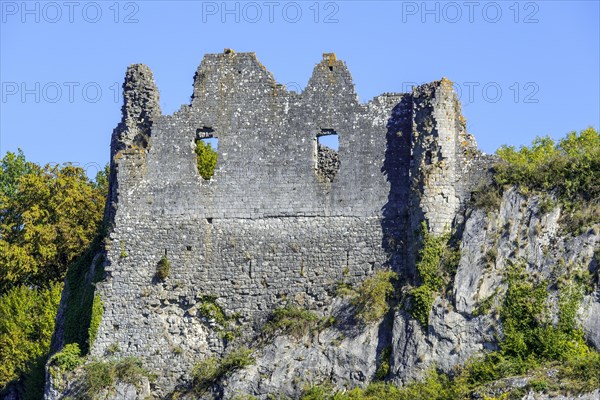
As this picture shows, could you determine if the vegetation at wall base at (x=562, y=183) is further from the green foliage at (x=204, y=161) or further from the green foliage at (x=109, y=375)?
the green foliage at (x=109, y=375)

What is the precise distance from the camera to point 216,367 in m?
39.2

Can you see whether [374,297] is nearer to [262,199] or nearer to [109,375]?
[262,199]

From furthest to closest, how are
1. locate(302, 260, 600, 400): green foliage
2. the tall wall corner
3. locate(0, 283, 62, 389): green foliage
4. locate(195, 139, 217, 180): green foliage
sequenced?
A: locate(0, 283, 62, 389): green foliage → locate(195, 139, 217, 180): green foliage → the tall wall corner → locate(302, 260, 600, 400): green foliage

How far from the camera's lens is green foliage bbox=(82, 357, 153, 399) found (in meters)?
39.3

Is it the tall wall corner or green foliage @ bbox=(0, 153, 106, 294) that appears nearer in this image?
the tall wall corner

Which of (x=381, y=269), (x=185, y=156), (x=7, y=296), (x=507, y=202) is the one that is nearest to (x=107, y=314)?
(x=185, y=156)

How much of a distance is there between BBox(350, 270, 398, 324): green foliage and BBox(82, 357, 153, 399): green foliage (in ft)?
18.9

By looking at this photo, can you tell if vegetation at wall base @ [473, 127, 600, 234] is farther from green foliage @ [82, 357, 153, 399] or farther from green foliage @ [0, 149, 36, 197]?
green foliage @ [0, 149, 36, 197]

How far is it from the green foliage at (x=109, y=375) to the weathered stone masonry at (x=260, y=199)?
0.41 metres

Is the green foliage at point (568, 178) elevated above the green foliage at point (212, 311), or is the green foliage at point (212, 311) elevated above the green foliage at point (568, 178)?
the green foliage at point (568, 178)

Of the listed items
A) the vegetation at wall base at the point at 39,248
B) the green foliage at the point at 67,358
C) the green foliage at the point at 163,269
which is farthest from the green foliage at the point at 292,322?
the vegetation at wall base at the point at 39,248

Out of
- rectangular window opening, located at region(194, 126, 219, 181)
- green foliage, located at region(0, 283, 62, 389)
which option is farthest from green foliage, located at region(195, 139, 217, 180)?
green foliage, located at region(0, 283, 62, 389)

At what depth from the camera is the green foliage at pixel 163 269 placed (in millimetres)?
40250

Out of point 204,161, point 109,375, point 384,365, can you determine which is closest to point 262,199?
point 204,161
